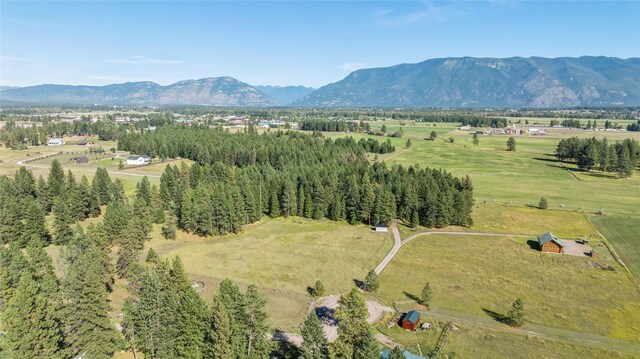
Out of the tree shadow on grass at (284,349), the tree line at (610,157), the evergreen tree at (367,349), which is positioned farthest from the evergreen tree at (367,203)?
the tree line at (610,157)

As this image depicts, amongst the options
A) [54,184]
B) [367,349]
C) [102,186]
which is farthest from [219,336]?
[54,184]

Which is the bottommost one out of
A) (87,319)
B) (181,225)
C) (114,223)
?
(181,225)

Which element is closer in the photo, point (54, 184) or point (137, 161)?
point (54, 184)

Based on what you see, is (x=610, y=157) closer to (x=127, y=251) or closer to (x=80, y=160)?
(x=127, y=251)

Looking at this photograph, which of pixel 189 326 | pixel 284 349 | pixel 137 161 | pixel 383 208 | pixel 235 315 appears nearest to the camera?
pixel 189 326

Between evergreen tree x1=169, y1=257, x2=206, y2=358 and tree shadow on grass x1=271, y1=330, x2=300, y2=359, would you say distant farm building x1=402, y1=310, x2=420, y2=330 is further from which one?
evergreen tree x1=169, y1=257, x2=206, y2=358

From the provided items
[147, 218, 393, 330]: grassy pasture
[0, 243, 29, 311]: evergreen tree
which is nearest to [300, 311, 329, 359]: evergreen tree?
[147, 218, 393, 330]: grassy pasture

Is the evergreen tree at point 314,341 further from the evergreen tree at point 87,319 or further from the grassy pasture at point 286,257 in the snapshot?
the evergreen tree at point 87,319
